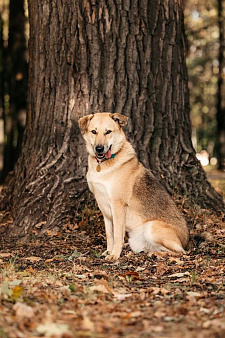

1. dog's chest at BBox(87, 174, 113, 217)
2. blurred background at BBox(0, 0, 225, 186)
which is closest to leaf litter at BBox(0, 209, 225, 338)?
dog's chest at BBox(87, 174, 113, 217)

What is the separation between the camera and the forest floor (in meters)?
3.25

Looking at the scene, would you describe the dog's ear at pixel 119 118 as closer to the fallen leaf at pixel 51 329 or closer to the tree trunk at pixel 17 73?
the fallen leaf at pixel 51 329

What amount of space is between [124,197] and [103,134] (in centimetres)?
82

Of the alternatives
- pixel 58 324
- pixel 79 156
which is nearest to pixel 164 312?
pixel 58 324

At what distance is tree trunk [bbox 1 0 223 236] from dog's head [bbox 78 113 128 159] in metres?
1.13

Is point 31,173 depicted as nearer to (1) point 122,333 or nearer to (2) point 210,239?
(2) point 210,239

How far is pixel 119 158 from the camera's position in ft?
20.4

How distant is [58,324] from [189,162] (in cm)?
501

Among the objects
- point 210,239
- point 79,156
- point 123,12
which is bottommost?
point 210,239

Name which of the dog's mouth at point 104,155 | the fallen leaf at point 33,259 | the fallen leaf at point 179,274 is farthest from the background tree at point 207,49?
the fallen leaf at point 179,274

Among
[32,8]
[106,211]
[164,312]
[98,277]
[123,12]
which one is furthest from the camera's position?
[32,8]

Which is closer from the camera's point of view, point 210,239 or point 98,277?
point 98,277

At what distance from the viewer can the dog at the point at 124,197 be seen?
19.7 feet

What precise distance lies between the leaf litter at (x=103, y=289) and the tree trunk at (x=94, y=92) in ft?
2.40
